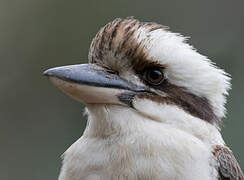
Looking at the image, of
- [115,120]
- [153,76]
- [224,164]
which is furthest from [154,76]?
[224,164]

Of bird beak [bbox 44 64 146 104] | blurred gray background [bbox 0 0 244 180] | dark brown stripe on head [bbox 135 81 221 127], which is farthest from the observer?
blurred gray background [bbox 0 0 244 180]

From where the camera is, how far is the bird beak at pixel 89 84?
276cm

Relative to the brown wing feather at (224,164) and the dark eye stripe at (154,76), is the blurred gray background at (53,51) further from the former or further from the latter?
the dark eye stripe at (154,76)

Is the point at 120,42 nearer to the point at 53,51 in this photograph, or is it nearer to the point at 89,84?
the point at 89,84

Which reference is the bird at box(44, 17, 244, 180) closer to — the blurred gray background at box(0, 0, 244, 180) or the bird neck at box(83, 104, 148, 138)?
the bird neck at box(83, 104, 148, 138)

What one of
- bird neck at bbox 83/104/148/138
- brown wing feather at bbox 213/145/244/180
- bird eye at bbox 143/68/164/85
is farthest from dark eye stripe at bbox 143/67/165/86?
brown wing feather at bbox 213/145/244/180

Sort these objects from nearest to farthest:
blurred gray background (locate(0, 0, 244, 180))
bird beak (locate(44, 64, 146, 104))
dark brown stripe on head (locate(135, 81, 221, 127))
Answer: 1. bird beak (locate(44, 64, 146, 104))
2. dark brown stripe on head (locate(135, 81, 221, 127))
3. blurred gray background (locate(0, 0, 244, 180))

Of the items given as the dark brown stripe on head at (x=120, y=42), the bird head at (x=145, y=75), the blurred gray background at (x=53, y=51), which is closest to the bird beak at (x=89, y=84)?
the bird head at (x=145, y=75)

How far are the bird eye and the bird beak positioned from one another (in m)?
0.05

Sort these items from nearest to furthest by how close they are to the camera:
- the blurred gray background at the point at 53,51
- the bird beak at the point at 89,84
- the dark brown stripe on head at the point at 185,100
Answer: the bird beak at the point at 89,84, the dark brown stripe on head at the point at 185,100, the blurred gray background at the point at 53,51

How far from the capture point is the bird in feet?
9.10

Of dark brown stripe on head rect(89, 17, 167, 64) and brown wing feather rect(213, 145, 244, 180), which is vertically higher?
dark brown stripe on head rect(89, 17, 167, 64)

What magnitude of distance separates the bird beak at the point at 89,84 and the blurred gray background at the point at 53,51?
2.24 m

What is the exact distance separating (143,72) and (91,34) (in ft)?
12.6
